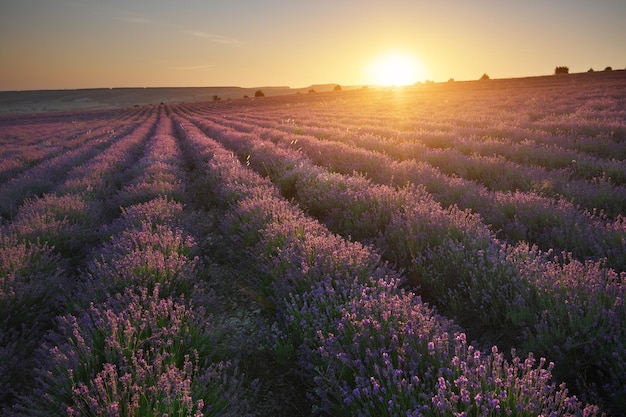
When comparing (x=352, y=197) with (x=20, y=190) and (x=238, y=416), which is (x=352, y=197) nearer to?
(x=238, y=416)

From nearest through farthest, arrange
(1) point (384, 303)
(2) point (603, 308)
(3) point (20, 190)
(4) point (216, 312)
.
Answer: (2) point (603, 308) → (1) point (384, 303) → (4) point (216, 312) → (3) point (20, 190)

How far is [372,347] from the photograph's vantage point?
2199 mm

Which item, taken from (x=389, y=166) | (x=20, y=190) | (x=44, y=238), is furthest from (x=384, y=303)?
(x=20, y=190)

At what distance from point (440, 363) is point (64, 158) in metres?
12.9

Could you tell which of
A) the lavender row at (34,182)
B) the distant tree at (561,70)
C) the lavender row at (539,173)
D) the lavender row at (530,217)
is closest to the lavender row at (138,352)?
the lavender row at (530,217)

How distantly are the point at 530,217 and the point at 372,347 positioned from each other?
3.09 m

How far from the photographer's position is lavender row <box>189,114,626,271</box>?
3.50 meters

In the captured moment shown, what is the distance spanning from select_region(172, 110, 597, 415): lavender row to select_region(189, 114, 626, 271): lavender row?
1708 mm

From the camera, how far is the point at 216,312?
140 inches

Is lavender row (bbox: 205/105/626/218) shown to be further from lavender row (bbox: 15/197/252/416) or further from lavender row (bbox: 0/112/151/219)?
lavender row (bbox: 0/112/151/219)

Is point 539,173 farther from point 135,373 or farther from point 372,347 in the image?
point 135,373

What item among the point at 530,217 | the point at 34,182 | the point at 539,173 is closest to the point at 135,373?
the point at 530,217

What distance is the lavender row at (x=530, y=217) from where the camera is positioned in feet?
11.5

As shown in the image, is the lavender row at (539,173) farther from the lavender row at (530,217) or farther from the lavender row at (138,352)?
the lavender row at (138,352)
